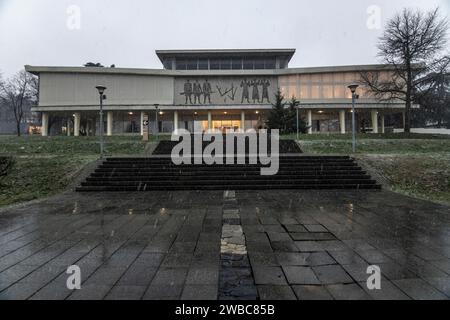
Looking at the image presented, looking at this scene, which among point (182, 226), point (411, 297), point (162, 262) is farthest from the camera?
point (182, 226)

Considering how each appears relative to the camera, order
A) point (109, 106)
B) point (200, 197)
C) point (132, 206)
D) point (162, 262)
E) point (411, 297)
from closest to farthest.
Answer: point (411, 297) → point (162, 262) → point (132, 206) → point (200, 197) → point (109, 106)

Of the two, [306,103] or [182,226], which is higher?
[306,103]

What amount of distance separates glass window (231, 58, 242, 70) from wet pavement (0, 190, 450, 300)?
127 ft

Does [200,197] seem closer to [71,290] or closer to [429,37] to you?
[71,290]

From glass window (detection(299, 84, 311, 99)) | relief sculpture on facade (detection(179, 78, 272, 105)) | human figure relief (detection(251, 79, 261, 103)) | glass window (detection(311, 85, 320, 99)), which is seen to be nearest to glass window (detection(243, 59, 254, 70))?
relief sculpture on facade (detection(179, 78, 272, 105))

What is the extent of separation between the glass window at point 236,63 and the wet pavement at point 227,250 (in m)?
38.9

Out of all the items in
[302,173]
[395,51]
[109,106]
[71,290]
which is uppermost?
[395,51]

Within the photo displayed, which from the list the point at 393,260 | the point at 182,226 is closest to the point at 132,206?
the point at 182,226

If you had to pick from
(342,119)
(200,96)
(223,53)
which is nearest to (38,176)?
(200,96)

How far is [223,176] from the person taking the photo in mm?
13430

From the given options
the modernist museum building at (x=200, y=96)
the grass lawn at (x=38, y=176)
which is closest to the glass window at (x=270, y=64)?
the modernist museum building at (x=200, y=96)

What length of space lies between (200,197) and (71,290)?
7.11 m

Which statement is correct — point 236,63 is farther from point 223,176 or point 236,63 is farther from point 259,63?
point 223,176

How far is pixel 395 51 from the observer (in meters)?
26.8
